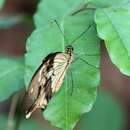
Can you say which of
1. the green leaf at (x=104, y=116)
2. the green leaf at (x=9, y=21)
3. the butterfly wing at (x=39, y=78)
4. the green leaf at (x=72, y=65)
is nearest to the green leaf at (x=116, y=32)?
the green leaf at (x=72, y=65)

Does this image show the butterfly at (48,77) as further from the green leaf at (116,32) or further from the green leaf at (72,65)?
the green leaf at (116,32)

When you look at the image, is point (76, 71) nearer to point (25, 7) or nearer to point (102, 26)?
point (102, 26)

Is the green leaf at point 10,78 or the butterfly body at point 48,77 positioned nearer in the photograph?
the butterfly body at point 48,77

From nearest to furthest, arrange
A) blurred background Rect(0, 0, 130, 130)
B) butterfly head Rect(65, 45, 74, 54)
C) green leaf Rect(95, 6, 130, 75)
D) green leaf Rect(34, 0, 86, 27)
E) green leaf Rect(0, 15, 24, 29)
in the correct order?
green leaf Rect(95, 6, 130, 75), butterfly head Rect(65, 45, 74, 54), green leaf Rect(34, 0, 86, 27), green leaf Rect(0, 15, 24, 29), blurred background Rect(0, 0, 130, 130)

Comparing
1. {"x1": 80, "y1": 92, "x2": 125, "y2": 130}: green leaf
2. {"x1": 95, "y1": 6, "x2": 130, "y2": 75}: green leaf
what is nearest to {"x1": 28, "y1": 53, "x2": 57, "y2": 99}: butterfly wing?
{"x1": 95, "y1": 6, "x2": 130, "y2": 75}: green leaf

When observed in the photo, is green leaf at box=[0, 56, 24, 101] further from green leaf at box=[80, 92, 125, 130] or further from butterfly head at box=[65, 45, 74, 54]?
green leaf at box=[80, 92, 125, 130]
